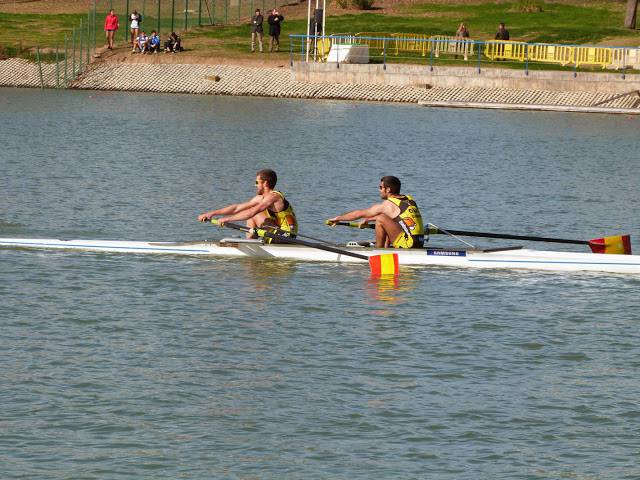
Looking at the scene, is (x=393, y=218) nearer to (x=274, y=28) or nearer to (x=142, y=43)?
(x=274, y=28)

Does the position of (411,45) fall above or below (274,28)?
below

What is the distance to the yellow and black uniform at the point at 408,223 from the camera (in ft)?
62.2

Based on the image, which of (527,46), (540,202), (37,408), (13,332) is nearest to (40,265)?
(13,332)

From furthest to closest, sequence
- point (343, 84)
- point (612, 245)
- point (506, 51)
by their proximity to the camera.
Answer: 1. point (506, 51)
2. point (343, 84)
3. point (612, 245)

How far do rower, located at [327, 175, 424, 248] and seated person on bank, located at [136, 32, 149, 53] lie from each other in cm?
4094

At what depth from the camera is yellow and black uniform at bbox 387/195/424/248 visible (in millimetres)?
18953

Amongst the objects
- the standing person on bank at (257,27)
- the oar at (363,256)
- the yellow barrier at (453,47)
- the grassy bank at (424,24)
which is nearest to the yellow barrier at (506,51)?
the yellow barrier at (453,47)

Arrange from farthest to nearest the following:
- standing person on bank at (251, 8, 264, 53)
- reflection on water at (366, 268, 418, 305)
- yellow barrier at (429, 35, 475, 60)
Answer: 1. standing person on bank at (251, 8, 264, 53)
2. yellow barrier at (429, 35, 475, 60)
3. reflection on water at (366, 268, 418, 305)

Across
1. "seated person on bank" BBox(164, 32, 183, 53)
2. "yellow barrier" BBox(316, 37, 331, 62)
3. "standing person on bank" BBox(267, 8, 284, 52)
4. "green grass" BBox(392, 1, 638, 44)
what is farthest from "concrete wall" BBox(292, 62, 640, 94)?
"green grass" BBox(392, 1, 638, 44)

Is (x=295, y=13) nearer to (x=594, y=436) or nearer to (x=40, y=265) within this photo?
(x=40, y=265)

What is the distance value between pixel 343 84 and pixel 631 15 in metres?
16.9

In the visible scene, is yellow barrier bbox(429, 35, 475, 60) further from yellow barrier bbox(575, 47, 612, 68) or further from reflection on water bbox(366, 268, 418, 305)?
reflection on water bbox(366, 268, 418, 305)

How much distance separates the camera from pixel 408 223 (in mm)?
19172

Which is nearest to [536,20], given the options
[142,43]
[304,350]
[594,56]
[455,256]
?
[594,56]
